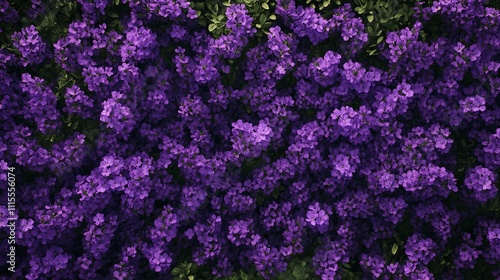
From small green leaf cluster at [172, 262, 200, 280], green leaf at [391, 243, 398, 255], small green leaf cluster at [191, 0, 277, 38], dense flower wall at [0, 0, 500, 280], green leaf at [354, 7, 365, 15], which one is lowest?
small green leaf cluster at [172, 262, 200, 280]

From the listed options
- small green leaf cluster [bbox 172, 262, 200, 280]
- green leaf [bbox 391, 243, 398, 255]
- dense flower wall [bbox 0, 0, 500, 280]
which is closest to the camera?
dense flower wall [bbox 0, 0, 500, 280]

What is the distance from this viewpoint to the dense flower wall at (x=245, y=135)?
3.32m

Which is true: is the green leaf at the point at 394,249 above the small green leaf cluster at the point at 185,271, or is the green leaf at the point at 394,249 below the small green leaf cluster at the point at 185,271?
above

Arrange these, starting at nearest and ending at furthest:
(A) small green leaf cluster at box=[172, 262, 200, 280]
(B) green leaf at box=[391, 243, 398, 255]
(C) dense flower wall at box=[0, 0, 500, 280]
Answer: (C) dense flower wall at box=[0, 0, 500, 280], (A) small green leaf cluster at box=[172, 262, 200, 280], (B) green leaf at box=[391, 243, 398, 255]

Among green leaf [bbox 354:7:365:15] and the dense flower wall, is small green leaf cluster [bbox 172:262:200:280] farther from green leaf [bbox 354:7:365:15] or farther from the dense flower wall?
green leaf [bbox 354:7:365:15]

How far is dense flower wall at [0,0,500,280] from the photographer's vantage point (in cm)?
332

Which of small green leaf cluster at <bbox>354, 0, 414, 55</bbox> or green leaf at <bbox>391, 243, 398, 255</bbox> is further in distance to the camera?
green leaf at <bbox>391, 243, 398, 255</bbox>

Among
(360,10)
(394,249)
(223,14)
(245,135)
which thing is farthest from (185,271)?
(360,10)

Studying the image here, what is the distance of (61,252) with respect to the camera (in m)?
3.40

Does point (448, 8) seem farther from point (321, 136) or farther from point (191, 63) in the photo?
point (191, 63)

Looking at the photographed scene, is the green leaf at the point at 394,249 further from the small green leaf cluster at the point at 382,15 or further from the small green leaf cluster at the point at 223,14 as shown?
the small green leaf cluster at the point at 223,14

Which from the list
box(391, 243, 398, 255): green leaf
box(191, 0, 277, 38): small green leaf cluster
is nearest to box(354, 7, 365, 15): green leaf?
box(191, 0, 277, 38): small green leaf cluster

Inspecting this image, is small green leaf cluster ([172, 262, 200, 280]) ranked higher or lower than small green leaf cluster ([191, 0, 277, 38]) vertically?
lower

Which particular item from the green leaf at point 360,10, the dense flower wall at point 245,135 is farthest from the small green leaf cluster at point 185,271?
the green leaf at point 360,10
